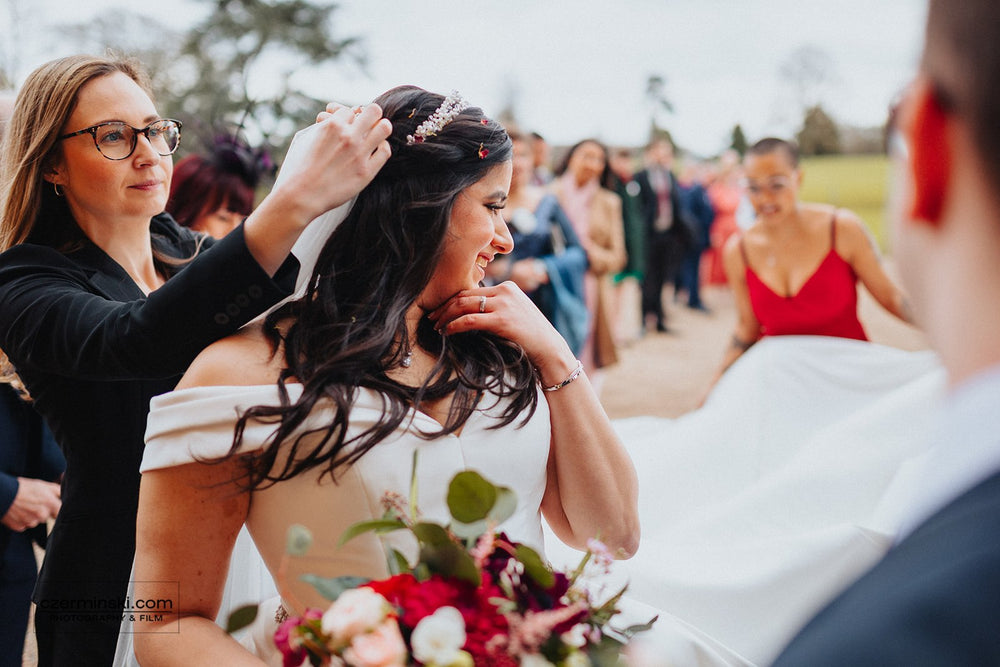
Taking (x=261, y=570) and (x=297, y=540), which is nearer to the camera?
(x=297, y=540)

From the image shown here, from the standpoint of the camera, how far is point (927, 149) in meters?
0.61

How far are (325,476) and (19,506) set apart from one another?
1.41 meters

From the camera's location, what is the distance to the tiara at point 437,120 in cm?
170

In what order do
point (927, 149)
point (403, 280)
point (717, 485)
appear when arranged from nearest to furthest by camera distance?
1. point (927, 149)
2. point (403, 280)
3. point (717, 485)

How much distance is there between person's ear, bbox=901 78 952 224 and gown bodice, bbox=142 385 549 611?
108 cm

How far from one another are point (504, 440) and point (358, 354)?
1.14 ft

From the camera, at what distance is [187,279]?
4.67 feet

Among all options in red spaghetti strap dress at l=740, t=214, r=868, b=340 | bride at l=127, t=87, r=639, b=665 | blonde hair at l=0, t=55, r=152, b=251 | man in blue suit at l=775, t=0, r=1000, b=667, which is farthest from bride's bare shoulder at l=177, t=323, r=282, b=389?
red spaghetti strap dress at l=740, t=214, r=868, b=340

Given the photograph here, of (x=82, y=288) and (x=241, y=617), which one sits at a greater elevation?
(x=82, y=288)

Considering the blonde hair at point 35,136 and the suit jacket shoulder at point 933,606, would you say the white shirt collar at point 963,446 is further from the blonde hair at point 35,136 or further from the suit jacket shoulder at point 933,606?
the blonde hair at point 35,136

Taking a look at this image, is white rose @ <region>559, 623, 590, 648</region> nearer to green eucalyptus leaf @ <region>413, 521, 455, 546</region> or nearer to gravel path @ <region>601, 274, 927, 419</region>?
green eucalyptus leaf @ <region>413, 521, 455, 546</region>

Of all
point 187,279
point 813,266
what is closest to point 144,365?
point 187,279

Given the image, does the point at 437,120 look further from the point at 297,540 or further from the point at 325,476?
the point at 297,540

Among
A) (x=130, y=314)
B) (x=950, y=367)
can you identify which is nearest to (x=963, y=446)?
(x=950, y=367)
